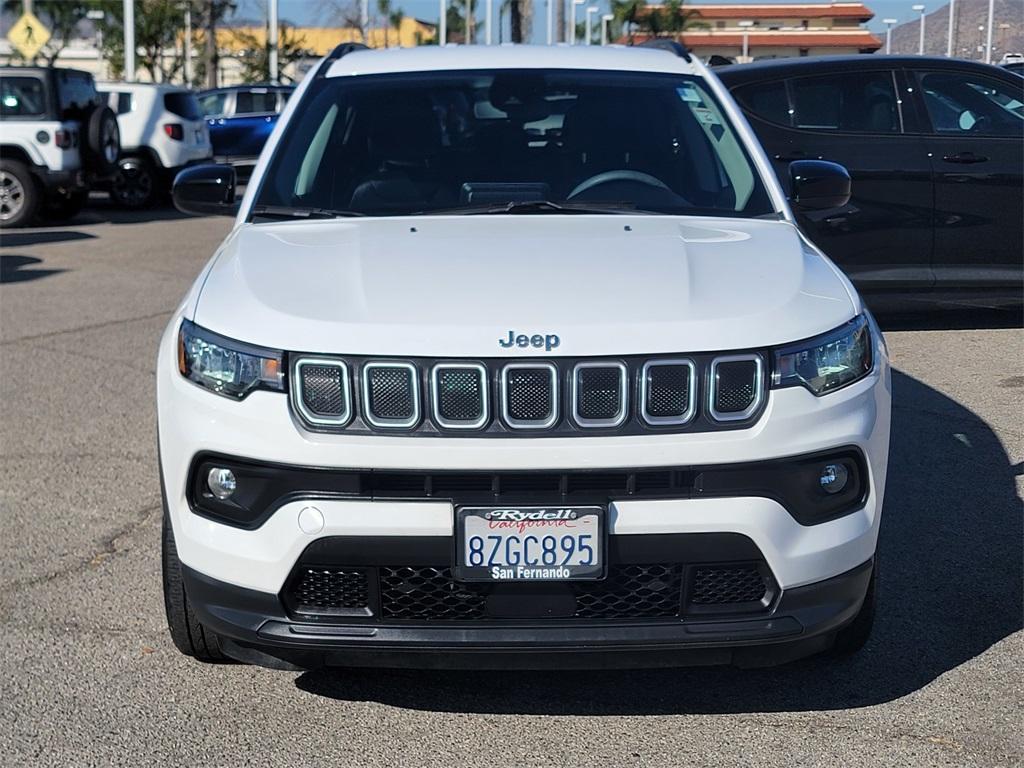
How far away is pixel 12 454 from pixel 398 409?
3729mm

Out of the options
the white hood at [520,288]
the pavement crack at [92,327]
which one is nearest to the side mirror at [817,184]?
the white hood at [520,288]

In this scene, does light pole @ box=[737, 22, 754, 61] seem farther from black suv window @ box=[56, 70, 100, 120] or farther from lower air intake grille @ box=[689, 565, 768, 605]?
lower air intake grille @ box=[689, 565, 768, 605]

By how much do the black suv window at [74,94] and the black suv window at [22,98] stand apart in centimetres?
23

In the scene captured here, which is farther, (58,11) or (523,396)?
(58,11)

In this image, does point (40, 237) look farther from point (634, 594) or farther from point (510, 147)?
point (634, 594)

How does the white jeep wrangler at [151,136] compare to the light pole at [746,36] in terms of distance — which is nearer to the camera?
the white jeep wrangler at [151,136]

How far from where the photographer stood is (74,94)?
17.5m

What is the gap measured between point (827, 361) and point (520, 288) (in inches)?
29.3

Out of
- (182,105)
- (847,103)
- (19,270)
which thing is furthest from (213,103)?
(847,103)

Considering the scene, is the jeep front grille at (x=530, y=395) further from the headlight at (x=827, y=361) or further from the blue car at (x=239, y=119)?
the blue car at (x=239, y=119)

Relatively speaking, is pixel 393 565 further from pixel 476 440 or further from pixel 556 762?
pixel 556 762

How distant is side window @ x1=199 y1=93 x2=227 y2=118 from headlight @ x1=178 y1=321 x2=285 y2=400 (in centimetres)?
2329

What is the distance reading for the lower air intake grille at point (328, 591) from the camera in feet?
10.7

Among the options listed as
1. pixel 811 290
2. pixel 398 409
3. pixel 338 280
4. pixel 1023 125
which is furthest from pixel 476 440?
pixel 1023 125
